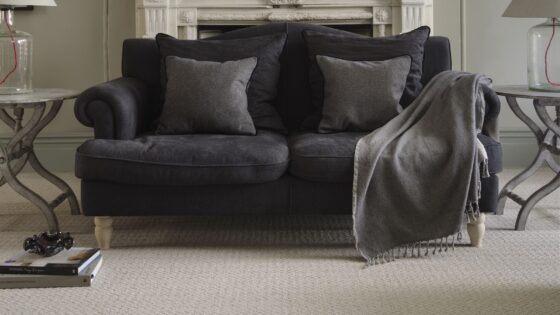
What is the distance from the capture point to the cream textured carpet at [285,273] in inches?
115

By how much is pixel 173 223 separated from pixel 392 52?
51.8 inches

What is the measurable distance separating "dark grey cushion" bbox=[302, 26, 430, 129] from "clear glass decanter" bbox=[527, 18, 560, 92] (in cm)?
51

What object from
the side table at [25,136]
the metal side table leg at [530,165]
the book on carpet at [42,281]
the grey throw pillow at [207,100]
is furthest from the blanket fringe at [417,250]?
the side table at [25,136]

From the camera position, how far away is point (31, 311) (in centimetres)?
290

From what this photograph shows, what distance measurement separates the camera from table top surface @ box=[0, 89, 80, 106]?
3773mm

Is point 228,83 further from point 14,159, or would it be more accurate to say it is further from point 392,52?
point 14,159

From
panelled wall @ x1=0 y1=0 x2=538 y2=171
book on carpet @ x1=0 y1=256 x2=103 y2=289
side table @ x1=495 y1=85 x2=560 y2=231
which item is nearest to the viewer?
book on carpet @ x1=0 y1=256 x2=103 y2=289

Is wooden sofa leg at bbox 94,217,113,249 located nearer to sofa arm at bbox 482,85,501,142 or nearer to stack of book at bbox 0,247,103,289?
stack of book at bbox 0,247,103,289

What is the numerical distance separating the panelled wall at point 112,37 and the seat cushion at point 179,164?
74.8 inches

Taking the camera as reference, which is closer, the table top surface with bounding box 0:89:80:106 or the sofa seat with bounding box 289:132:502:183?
the sofa seat with bounding box 289:132:502:183

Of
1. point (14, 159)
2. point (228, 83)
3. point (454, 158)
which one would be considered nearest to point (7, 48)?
point (14, 159)

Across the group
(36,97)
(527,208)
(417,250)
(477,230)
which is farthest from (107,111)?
(527,208)

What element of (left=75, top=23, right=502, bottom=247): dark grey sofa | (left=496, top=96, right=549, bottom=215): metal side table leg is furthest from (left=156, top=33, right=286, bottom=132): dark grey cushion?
(left=496, top=96, right=549, bottom=215): metal side table leg

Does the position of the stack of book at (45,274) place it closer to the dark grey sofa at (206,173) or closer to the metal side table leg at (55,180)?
the dark grey sofa at (206,173)
